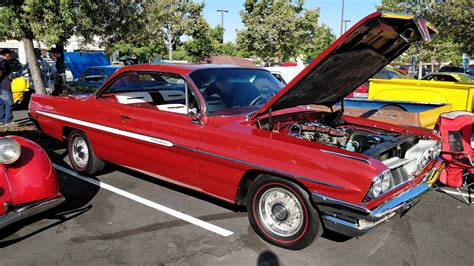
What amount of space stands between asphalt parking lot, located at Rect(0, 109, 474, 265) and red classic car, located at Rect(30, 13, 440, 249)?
12.9 inches

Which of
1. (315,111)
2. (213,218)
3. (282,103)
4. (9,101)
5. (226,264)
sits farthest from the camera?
(9,101)

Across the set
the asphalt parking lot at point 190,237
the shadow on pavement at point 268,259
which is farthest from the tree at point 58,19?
the shadow on pavement at point 268,259

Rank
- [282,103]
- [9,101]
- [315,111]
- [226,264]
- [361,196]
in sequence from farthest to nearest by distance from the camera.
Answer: [9,101]
[315,111]
[282,103]
[226,264]
[361,196]

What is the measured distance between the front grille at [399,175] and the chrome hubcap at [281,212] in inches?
33.8

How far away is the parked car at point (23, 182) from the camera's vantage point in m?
3.32

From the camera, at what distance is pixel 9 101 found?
28.3ft

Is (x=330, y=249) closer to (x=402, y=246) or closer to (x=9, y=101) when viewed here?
(x=402, y=246)

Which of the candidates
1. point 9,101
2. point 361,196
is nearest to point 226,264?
point 361,196

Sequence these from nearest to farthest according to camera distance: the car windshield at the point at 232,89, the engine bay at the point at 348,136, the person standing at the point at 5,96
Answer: the engine bay at the point at 348,136
the car windshield at the point at 232,89
the person standing at the point at 5,96

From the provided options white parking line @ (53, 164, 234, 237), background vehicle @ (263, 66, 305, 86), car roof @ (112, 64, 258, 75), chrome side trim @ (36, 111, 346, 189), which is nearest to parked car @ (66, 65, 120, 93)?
background vehicle @ (263, 66, 305, 86)

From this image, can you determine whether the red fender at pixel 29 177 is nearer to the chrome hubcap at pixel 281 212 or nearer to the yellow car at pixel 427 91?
the chrome hubcap at pixel 281 212

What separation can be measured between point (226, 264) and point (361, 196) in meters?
1.23

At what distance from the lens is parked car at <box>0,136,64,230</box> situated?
3.32m

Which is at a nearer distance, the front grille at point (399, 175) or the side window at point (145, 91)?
the front grille at point (399, 175)
